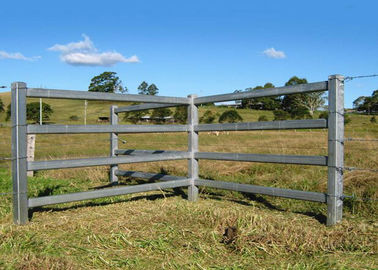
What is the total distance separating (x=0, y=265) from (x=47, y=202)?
136 cm

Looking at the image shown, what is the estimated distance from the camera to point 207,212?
416cm

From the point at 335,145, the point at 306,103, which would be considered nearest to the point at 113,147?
the point at 335,145

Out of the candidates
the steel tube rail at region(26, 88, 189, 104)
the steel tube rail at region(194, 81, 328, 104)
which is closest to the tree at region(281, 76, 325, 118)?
the steel tube rail at region(194, 81, 328, 104)

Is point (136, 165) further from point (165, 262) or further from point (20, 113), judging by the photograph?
point (165, 262)

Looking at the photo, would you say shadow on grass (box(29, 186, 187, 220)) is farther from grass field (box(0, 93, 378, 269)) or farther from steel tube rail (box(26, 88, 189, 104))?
steel tube rail (box(26, 88, 189, 104))

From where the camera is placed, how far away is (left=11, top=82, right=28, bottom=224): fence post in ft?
12.6

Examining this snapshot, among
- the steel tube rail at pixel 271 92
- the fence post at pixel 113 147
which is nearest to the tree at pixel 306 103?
the steel tube rail at pixel 271 92

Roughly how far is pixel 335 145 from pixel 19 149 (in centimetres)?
331

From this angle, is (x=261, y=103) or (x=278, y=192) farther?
(x=261, y=103)

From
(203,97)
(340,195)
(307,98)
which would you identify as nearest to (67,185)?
(203,97)

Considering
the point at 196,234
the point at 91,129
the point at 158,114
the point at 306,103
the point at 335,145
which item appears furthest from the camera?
the point at 158,114

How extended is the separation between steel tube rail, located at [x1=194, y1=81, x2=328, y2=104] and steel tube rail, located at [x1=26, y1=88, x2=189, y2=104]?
1.46ft

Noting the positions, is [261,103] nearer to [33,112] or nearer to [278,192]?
[278,192]

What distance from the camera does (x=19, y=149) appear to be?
3873 millimetres
